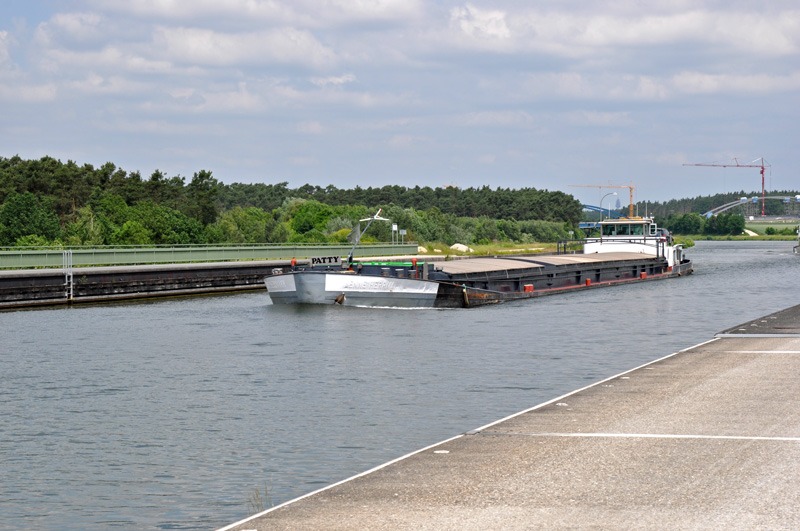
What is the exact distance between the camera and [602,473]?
10828 mm

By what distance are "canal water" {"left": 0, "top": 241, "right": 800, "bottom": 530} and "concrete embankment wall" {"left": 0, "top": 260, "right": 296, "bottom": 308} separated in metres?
2.71

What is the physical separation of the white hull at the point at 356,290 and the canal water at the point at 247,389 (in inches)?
25.7

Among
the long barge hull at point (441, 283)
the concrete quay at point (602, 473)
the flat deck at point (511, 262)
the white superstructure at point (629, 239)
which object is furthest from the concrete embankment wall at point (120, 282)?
the concrete quay at point (602, 473)

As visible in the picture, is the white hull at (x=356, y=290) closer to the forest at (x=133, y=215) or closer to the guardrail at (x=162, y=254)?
the guardrail at (x=162, y=254)

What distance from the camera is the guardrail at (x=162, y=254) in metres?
47.4

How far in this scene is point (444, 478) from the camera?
10.9 m

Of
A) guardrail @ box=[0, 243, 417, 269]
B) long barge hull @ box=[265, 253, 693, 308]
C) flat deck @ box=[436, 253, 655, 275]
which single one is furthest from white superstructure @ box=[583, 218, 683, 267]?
guardrail @ box=[0, 243, 417, 269]

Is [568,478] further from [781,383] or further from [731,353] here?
[731,353]

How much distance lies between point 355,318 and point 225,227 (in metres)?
62.2

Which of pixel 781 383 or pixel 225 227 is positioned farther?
pixel 225 227

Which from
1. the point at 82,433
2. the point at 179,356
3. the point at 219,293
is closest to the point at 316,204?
the point at 219,293

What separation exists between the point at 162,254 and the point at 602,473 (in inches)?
1939

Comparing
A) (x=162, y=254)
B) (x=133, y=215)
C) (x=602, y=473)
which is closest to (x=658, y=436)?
(x=602, y=473)

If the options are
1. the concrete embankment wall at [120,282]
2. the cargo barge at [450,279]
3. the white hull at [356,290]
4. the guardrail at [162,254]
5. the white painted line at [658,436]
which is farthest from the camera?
the guardrail at [162,254]
